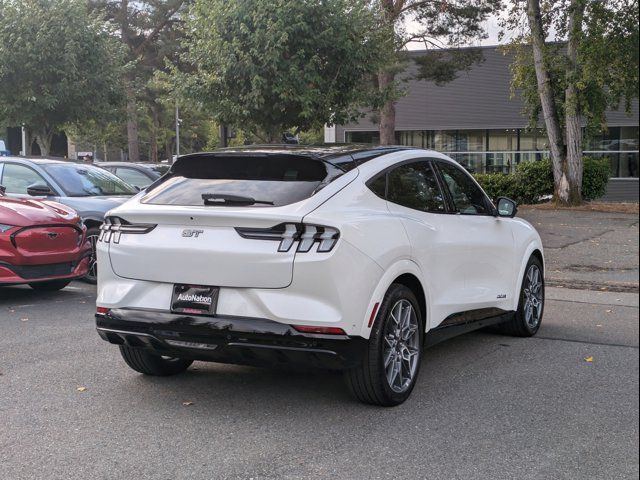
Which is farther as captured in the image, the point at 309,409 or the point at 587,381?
the point at 587,381

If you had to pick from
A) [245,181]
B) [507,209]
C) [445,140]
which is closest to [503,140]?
[445,140]

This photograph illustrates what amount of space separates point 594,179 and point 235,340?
2191cm

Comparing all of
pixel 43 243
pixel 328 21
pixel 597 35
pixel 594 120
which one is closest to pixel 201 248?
pixel 43 243

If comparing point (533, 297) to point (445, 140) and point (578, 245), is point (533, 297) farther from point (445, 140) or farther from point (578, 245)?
point (445, 140)

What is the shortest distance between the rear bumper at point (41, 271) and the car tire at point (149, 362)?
11.7ft

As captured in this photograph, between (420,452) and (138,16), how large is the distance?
35.4m

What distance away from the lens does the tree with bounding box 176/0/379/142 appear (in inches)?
590

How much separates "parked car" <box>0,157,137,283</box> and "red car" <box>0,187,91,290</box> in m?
0.70

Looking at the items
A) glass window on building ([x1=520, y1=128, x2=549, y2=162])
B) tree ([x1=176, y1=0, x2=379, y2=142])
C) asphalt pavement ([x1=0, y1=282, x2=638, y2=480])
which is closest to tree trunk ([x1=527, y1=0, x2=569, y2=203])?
tree ([x1=176, y1=0, x2=379, y2=142])

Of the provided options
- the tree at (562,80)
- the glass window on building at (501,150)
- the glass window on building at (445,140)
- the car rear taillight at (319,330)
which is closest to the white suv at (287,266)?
the car rear taillight at (319,330)

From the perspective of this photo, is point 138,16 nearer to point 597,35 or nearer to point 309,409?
point 597,35

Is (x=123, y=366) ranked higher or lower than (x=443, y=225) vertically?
lower

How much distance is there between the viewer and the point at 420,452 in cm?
423

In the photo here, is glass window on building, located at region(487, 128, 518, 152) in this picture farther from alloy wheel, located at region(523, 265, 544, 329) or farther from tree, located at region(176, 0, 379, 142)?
alloy wheel, located at region(523, 265, 544, 329)
